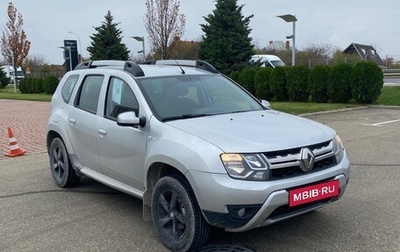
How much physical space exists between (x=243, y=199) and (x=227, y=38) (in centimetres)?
2379

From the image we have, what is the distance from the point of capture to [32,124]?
1413cm

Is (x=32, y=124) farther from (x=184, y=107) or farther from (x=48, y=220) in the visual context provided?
(x=184, y=107)

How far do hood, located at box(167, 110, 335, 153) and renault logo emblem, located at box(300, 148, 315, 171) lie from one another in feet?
0.21

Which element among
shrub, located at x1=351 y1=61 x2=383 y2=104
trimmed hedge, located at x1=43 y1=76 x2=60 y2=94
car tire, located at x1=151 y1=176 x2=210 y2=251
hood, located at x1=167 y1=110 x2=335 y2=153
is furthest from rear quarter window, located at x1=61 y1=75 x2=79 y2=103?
trimmed hedge, located at x1=43 y1=76 x2=60 y2=94

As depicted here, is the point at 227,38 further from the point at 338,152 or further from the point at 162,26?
the point at 338,152

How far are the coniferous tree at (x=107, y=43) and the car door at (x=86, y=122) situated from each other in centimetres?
A: 3264

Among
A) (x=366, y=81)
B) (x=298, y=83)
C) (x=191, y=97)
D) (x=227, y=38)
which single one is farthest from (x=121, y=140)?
(x=227, y=38)

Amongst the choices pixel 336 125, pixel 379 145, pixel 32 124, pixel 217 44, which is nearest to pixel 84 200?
pixel 379 145

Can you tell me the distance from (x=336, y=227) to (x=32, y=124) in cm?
1195

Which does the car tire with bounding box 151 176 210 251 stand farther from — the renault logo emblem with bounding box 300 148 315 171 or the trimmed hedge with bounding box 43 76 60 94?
the trimmed hedge with bounding box 43 76 60 94

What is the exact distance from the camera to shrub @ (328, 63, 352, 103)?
16922mm

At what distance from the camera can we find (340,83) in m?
17.0

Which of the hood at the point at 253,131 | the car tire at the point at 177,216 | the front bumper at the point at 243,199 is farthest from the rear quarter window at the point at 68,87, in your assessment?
the front bumper at the point at 243,199

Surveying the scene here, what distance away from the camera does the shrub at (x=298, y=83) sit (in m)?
18.2
